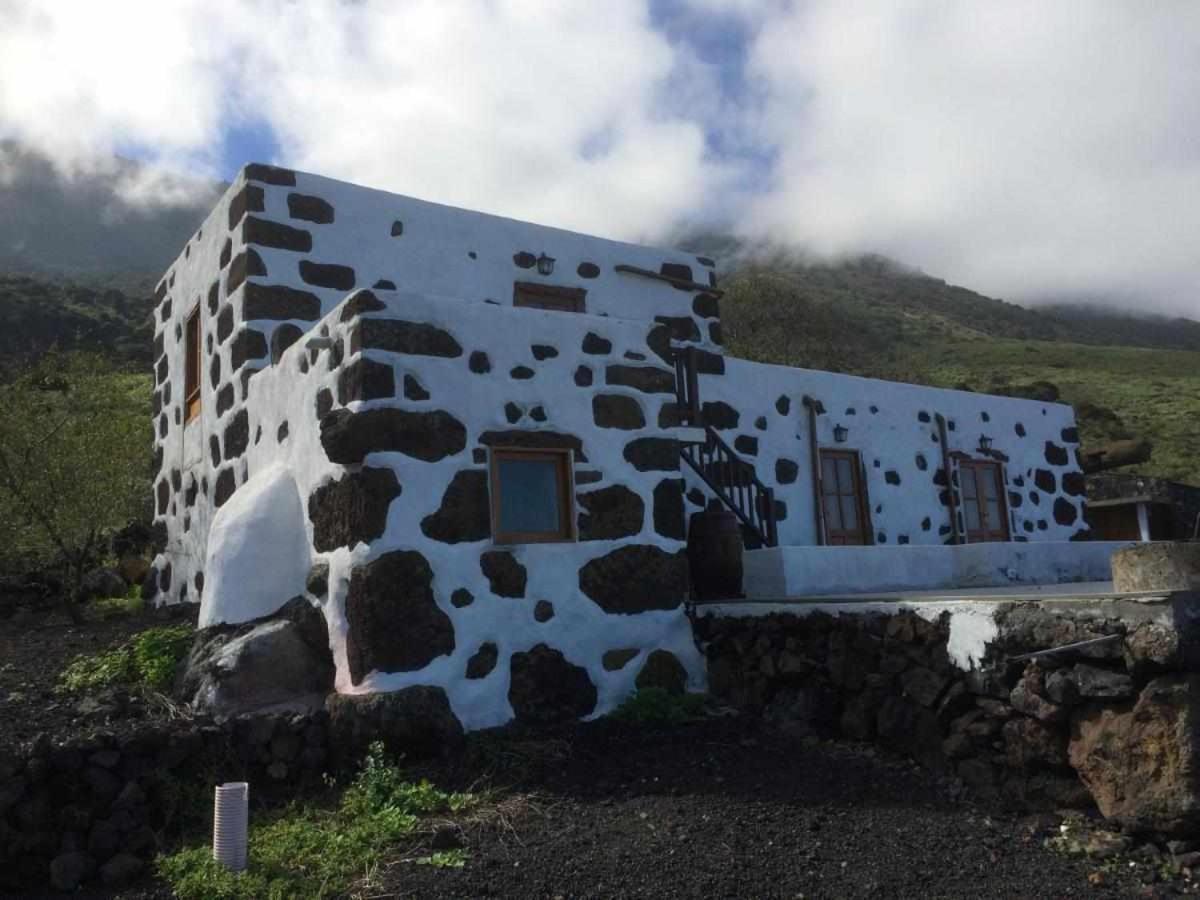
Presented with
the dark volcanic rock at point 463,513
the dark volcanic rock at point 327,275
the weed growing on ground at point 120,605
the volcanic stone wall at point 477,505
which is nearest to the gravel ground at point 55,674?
the weed growing on ground at point 120,605

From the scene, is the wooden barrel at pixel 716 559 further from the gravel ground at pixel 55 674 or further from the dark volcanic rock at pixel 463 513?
the gravel ground at pixel 55 674

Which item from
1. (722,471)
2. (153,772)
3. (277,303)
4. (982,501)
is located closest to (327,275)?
(277,303)

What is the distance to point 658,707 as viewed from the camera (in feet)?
20.7

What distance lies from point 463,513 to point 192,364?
199 inches

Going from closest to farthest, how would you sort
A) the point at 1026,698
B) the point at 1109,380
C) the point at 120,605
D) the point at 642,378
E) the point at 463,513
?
the point at 1026,698 < the point at 463,513 < the point at 642,378 < the point at 120,605 < the point at 1109,380

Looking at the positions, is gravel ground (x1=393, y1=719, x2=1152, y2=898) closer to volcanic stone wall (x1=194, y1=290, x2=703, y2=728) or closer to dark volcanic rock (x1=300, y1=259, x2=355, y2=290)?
volcanic stone wall (x1=194, y1=290, x2=703, y2=728)

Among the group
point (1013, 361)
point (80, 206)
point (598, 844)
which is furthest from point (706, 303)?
point (80, 206)

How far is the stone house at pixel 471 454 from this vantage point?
19.7 feet

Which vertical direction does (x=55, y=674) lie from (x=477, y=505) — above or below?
below

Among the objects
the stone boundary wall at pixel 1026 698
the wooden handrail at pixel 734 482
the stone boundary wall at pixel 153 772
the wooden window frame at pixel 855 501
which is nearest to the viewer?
the stone boundary wall at pixel 1026 698

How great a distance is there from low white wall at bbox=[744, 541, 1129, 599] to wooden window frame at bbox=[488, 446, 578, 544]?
1645 mm

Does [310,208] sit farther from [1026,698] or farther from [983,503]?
[983,503]

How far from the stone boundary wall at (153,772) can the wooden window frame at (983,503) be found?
816cm

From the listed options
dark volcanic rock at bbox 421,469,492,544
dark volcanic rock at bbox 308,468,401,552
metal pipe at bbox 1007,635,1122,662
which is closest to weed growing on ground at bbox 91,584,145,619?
dark volcanic rock at bbox 308,468,401,552
